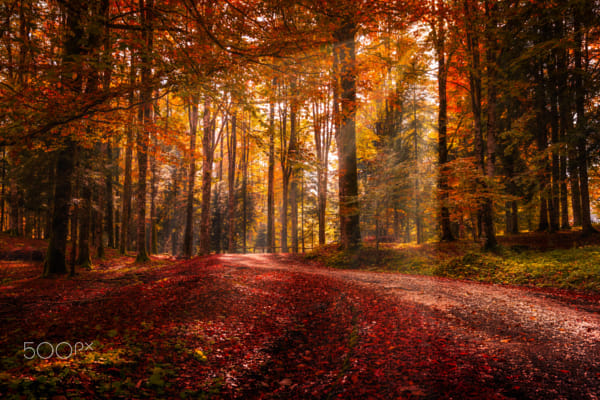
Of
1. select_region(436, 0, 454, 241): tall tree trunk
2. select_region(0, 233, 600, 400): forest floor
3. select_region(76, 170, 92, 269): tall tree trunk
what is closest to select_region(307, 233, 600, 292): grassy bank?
select_region(436, 0, 454, 241): tall tree trunk

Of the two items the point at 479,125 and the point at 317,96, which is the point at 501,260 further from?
the point at 317,96

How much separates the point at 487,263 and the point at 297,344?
8424 mm

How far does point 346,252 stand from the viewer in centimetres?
1297

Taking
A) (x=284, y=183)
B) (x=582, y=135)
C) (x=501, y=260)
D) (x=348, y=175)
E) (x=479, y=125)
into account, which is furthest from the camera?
(x=284, y=183)

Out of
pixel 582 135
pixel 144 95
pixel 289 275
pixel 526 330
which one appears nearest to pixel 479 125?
pixel 582 135

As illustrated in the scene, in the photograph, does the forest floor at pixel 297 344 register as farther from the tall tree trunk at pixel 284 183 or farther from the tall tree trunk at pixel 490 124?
the tall tree trunk at pixel 284 183

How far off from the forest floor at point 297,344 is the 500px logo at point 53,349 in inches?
0.9

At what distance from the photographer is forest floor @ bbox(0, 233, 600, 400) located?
2.75m

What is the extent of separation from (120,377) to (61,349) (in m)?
1.01

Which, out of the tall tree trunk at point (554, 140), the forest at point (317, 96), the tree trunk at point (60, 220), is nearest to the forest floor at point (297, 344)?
the tree trunk at point (60, 220)

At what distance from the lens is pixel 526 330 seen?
397 centimetres

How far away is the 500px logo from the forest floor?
0.08 ft

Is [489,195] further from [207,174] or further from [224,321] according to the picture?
[207,174]

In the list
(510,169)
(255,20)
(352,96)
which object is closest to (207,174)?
(352,96)
